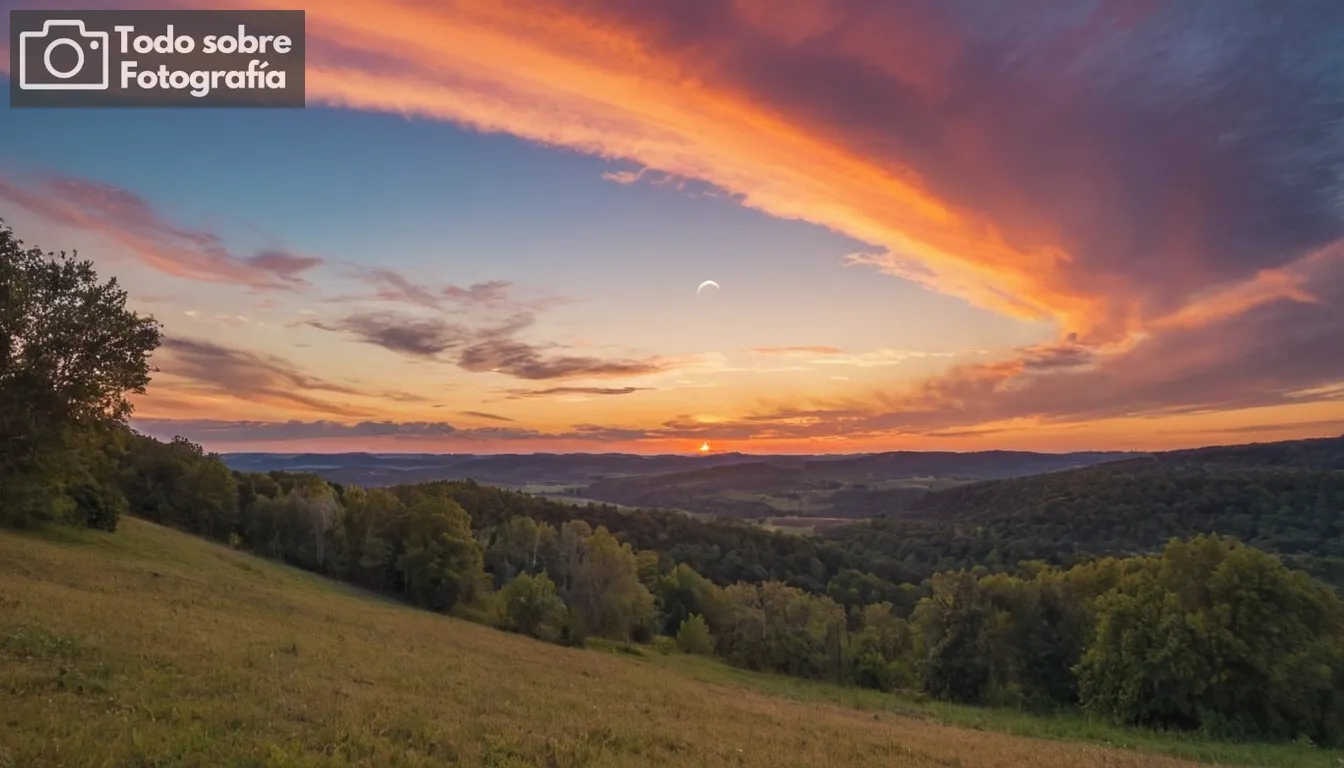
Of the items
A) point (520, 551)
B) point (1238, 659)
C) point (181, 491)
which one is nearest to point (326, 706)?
point (1238, 659)

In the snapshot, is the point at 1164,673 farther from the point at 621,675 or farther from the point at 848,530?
the point at 848,530

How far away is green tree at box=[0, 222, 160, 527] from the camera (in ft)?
92.2

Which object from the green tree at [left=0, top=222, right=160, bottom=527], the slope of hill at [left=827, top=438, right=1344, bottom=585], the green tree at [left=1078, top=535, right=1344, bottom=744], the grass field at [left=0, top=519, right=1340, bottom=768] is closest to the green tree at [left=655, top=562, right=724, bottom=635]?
the slope of hill at [left=827, top=438, right=1344, bottom=585]

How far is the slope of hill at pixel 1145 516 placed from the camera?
400 ft

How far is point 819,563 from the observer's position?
13600 cm

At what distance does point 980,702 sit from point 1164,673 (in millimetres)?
19662

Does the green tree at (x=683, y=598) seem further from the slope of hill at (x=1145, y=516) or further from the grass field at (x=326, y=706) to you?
the grass field at (x=326, y=706)

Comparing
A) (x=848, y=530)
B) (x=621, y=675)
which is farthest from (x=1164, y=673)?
(x=848, y=530)

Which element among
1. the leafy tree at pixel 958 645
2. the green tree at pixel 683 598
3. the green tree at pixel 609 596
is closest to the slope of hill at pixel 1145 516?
the green tree at pixel 683 598

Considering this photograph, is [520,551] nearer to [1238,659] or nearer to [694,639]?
[694,639]

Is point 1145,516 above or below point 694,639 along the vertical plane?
above

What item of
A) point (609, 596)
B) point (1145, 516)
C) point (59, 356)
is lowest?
point (1145, 516)

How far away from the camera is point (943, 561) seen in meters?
136

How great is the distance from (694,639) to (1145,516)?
107649mm
